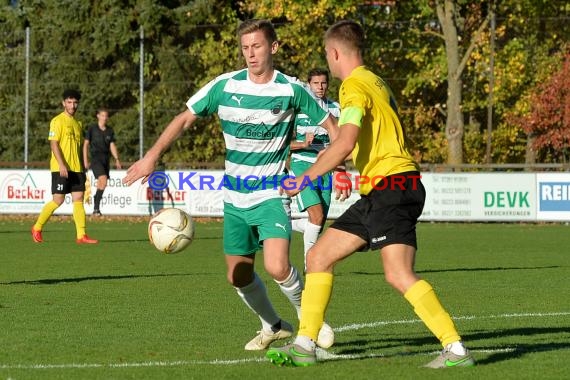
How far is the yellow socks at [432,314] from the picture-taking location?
724 centimetres

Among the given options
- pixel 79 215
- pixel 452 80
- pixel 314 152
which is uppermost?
pixel 452 80

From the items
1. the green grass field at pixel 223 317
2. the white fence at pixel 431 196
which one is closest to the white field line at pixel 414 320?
the green grass field at pixel 223 317

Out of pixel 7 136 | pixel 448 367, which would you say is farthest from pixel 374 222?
pixel 7 136

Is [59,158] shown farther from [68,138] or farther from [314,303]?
[314,303]

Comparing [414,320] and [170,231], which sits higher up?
[170,231]

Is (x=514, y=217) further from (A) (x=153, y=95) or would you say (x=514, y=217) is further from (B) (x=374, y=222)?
(B) (x=374, y=222)

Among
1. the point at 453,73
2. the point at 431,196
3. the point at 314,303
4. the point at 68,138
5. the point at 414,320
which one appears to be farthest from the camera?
the point at 453,73

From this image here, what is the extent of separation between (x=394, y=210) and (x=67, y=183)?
42.1 feet

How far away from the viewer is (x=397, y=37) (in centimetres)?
3812

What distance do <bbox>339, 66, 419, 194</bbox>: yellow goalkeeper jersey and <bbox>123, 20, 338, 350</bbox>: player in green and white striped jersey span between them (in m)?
0.94

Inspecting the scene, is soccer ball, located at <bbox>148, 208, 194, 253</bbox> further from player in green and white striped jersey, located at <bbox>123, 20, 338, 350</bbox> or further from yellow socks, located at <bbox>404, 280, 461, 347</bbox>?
yellow socks, located at <bbox>404, 280, 461, 347</bbox>

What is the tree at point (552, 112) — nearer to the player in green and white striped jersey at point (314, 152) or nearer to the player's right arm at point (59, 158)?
the player's right arm at point (59, 158)

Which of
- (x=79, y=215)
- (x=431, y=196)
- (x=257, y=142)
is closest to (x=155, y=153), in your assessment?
(x=257, y=142)

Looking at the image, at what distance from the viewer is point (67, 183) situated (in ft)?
64.2
